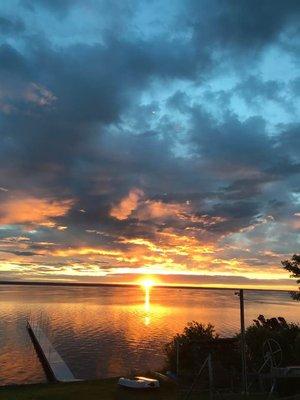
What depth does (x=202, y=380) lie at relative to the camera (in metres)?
28.1

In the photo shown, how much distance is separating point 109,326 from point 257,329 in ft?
214

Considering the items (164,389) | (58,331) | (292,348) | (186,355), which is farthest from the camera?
(58,331)

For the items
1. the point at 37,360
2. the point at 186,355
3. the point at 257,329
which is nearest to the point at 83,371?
the point at 37,360

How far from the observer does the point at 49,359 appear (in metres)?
56.2

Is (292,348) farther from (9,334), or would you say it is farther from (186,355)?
(9,334)

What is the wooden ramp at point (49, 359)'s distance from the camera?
4769 cm

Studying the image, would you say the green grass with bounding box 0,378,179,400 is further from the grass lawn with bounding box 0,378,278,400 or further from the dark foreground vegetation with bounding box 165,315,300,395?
the dark foreground vegetation with bounding box 165,315,300,395

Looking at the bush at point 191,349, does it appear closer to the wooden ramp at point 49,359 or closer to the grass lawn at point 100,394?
the grass lawn at point 100,394

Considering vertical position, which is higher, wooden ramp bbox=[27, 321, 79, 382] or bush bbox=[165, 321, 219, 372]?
bush bbox=[165, 321, 219, 372]

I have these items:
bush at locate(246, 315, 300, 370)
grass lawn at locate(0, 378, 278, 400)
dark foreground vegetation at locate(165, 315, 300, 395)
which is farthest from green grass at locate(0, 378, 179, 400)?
bush at locate(246, 315, 300, 370)

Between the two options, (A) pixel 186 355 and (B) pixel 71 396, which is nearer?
(B) pixel 71 396

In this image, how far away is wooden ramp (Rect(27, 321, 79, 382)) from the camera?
47688 mm

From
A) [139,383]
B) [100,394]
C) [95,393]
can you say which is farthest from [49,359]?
[139,383]

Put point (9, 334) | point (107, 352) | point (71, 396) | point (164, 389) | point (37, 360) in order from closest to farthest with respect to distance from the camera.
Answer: point (71, 396) < point (164, 389) < point (37, 360) < point (107, 352) < point (9, 334)
